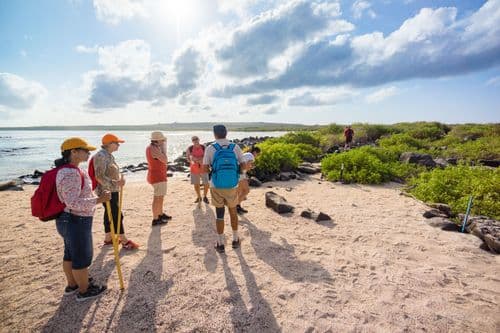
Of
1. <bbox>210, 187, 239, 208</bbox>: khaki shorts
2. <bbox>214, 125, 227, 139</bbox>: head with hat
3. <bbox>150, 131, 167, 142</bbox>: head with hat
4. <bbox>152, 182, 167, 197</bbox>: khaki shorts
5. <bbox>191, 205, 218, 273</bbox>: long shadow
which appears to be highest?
<bbox>214, 125, 227, 139</bbox>: head with hat

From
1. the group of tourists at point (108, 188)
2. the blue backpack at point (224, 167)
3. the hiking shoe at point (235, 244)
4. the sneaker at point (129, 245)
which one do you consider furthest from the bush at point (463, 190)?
the sneaker at point (129, 245)

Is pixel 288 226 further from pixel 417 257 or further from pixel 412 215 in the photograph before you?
pixel 412 215

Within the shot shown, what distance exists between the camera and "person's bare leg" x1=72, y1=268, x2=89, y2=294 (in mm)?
3642

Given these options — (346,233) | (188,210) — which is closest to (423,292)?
(346,233)

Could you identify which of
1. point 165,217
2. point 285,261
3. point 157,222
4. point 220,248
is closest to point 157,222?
point 157,222

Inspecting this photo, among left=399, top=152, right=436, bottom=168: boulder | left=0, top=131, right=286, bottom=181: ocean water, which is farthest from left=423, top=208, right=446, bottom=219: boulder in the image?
left=0, top=131, right=286, bottom=181: ocean water

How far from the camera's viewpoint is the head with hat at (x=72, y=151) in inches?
127

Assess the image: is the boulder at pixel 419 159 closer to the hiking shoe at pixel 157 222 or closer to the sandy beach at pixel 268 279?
the sandy beach at pixel 268 279

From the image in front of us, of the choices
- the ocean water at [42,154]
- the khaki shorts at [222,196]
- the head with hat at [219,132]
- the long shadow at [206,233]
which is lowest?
the ocean water at [42,154]

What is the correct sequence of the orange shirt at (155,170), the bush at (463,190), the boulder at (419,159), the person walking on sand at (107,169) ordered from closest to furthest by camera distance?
the person walking on sand at (107,169) → the orange shirt at (155,170) → the bush at (463,190) → the boulder at (419,159)

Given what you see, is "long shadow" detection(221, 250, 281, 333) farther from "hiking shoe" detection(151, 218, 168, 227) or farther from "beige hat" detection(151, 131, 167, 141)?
"beige hat" detection(151, 131, 167, 141)

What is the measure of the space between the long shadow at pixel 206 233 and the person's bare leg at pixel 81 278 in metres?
1.82

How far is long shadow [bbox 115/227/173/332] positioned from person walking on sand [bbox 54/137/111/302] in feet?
2.23

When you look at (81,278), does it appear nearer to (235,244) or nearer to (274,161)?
(235,244)
